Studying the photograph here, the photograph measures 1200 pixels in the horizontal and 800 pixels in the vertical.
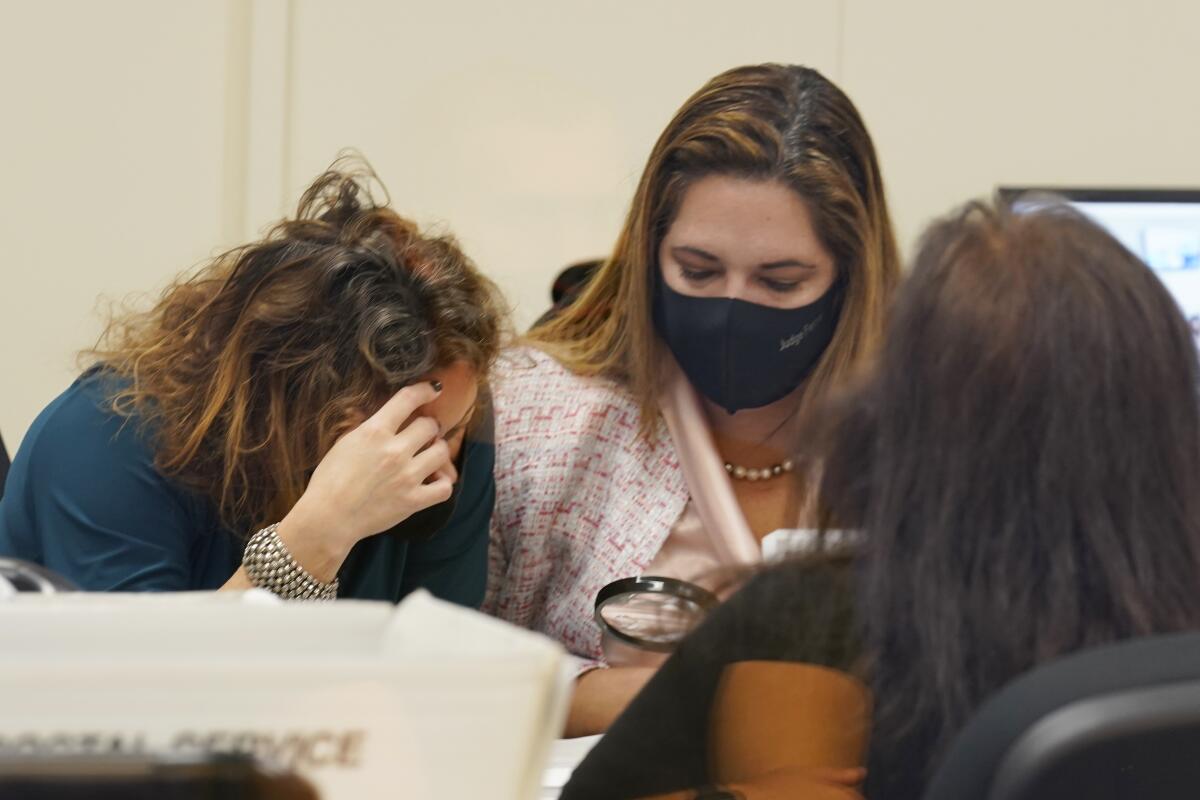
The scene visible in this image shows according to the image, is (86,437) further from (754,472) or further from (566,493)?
(754,472)

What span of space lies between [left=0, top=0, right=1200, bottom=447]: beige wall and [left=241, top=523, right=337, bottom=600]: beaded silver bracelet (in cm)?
160

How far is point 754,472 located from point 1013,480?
0.98 metres

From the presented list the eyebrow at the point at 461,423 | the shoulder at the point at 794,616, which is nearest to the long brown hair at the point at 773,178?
the eyebrow at the point at 461,423

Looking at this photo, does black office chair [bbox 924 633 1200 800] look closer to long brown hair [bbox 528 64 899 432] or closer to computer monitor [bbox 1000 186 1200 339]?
long brown hair [bbox 528 64 899 432]

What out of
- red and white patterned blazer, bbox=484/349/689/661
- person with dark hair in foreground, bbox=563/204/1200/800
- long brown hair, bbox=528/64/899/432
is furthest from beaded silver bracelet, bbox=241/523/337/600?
person with dark hair in foreground, bbox=563/204/1200/800

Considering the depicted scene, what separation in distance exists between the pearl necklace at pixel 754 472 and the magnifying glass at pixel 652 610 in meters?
0.34

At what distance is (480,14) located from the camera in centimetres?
292

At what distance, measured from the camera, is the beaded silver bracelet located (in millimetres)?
1391

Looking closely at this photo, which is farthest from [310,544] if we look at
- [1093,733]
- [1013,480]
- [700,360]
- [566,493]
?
[1093,733]

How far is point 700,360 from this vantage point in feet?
5.68

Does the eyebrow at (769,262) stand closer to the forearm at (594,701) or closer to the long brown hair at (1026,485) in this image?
the forearm at (594,701)

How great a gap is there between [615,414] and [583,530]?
153mm

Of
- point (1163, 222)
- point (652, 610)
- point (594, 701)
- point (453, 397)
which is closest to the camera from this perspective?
point (652, 610)

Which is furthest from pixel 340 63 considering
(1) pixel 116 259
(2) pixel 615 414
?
(2) pixel 615 414
